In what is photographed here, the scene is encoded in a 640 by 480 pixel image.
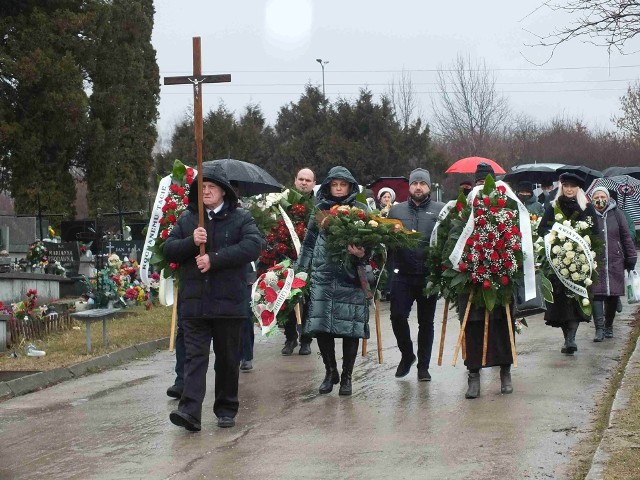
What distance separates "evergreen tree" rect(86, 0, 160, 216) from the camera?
31.0 meters

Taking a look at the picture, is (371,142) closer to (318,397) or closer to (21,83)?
(21,83)

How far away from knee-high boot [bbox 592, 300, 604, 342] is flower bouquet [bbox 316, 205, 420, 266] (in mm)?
4486

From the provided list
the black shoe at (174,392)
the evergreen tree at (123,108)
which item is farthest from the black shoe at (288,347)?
the evergreen tree at (123,108)

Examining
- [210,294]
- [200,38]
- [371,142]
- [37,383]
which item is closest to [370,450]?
[210,294]

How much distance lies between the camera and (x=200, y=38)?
29.4ft

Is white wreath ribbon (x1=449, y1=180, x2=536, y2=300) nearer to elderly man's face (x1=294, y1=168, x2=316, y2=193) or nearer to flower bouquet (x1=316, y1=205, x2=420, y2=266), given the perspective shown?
flower bouquet (x1=316, y1=205, x2=420, y2=266)

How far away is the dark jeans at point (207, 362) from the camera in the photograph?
29.1 feet

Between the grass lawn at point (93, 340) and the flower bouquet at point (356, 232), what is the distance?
3873 mm

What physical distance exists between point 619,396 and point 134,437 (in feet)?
12.8

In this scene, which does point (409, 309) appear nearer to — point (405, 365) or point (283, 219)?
point (405, 365)

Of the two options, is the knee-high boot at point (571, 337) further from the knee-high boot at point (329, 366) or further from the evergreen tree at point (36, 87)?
the evergreen tree at point (36, 87)

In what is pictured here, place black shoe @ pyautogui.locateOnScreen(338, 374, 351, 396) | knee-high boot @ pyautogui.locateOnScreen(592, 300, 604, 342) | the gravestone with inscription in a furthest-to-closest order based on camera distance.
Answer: the gravestone with inscription, knee-high boot @ pyautogui.locateOnScreen(592, 300, 604, 342), black shoe @ pyautogui.locateOnScreen(338, 374, 351, 396)

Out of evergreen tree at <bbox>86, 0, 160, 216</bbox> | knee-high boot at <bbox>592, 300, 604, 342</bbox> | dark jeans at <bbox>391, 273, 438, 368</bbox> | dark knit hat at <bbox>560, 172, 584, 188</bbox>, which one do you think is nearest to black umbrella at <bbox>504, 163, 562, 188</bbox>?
evergreen tree at <bbox>86, 0, 160, 216</bbox>

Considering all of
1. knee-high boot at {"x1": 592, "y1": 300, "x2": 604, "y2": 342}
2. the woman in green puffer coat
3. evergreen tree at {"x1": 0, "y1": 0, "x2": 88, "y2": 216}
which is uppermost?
evergreen tree at {"x1": 0, "y1": 0, "x2": 88, "y2": 216}
